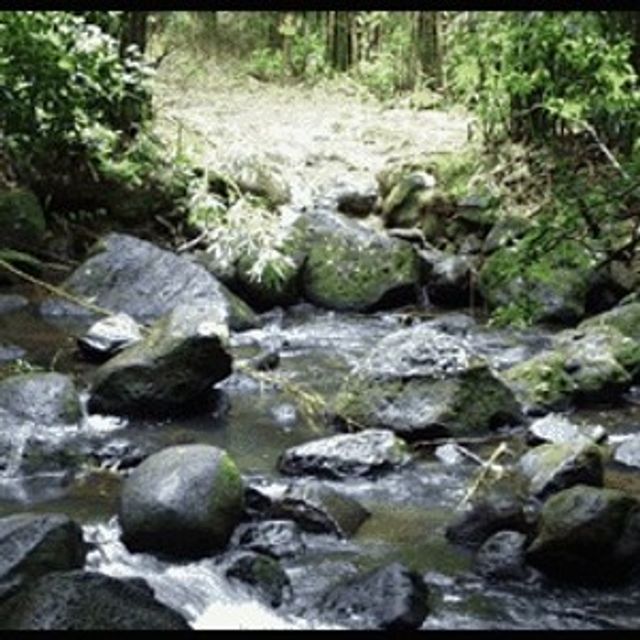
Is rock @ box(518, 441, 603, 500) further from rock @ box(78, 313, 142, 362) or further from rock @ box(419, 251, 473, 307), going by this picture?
rock @ box(419, 251, 473, 307)

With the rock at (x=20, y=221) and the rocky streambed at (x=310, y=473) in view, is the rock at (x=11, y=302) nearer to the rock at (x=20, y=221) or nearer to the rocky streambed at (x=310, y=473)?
the rocky streambed at (x=310, y=473)

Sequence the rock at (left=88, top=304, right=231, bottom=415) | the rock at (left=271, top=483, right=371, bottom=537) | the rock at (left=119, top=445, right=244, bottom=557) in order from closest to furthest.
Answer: the rock at (left=119, top=445, right=244, bottom=557) → the rock at (left=271, top=483, right=371, bottom=537) → the rock at (left=88, top=304, right=231, bottom=415)

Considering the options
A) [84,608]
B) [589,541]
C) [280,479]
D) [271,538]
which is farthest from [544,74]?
[84,608]

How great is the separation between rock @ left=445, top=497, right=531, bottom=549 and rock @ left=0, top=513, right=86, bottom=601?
176cm

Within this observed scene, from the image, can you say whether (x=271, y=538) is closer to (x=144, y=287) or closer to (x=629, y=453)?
(x=629, y=453)

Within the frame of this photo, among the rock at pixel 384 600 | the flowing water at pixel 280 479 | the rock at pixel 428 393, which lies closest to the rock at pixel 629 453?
the flowing water at pixel 280 479

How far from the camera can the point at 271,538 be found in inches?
206

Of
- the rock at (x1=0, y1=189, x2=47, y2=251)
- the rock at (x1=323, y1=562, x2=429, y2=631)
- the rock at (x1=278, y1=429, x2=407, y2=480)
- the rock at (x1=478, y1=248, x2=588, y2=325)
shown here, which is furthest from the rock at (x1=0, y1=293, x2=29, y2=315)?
the rock at (x1=323, y1=562, x2=429, y2=631)

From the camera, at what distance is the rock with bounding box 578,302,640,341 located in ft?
27.1

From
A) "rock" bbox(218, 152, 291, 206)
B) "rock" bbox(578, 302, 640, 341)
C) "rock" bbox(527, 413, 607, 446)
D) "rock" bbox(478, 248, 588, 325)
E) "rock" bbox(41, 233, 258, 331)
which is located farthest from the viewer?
"rock" bbox(218, 152, 291, 206)

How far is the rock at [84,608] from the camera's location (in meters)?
3.86

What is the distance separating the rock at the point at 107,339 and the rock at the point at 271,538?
2.89 m

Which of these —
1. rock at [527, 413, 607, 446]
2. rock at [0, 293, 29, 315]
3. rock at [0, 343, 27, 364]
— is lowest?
rock at [0, 293, 29, 315]

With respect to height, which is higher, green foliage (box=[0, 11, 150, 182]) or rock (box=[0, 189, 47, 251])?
green foliage (box=[0, 11, 150, 182])
